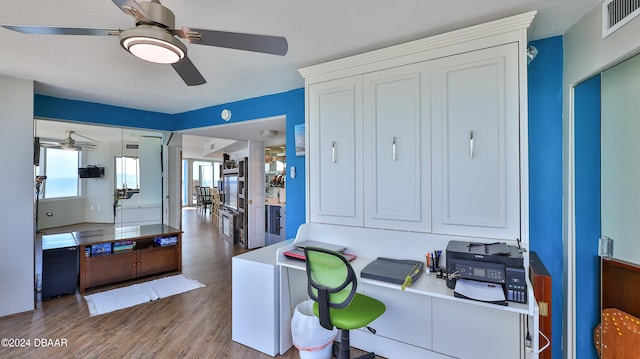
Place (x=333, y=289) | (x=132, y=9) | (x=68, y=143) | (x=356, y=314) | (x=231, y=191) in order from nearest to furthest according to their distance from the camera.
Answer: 1. (x=132, y=9)
2. (x=333, y=289)
3. (x=356, y=314)
4. (x=68, y=143)
5. (x=231, y=191)

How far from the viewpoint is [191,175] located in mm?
13047

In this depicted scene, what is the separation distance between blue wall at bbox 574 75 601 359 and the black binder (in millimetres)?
1085

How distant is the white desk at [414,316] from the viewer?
1.96 metres

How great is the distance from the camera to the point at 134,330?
2.74 metres

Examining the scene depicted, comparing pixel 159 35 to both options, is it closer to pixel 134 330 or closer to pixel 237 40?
pixel 237 40

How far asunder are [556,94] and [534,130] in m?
0.29

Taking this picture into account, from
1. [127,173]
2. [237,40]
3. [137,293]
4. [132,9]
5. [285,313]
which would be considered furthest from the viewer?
[127,173]

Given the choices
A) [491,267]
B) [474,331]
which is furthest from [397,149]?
[474,331]

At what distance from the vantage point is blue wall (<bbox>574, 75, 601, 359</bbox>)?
197cm

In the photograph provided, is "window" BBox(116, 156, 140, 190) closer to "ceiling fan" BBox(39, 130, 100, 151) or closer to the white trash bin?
"ceiling fan" BBox(39, 130, 100, 151)

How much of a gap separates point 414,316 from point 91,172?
4.93 metres

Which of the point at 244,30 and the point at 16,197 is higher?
the point at 244,30

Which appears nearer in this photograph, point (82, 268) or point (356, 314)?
point (356, 314)

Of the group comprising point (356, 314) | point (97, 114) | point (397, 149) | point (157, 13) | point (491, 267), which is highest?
point (97, 114)
